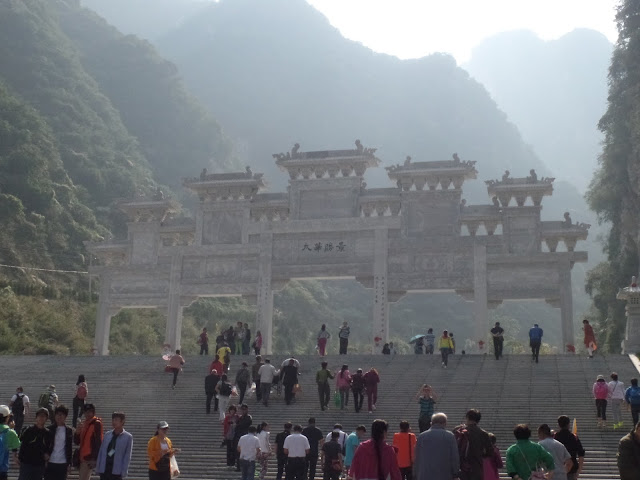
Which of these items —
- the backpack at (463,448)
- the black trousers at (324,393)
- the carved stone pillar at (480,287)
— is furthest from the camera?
the carved stone pillar at (480,287)

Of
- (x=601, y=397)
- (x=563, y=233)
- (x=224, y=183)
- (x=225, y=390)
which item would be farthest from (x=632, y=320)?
(x=224, y=183)

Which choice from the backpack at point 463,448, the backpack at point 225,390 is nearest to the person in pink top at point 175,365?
the backpack at point 225,390

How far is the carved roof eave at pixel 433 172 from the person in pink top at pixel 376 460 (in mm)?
16616

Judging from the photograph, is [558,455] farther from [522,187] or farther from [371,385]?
[522,187]

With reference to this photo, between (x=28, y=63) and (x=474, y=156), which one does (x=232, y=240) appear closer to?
(x=28, y=63)

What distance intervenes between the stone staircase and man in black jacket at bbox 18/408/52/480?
3.66 meters

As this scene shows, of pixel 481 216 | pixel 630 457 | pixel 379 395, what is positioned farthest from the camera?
pixel 481 216

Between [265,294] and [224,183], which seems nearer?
[265,294]

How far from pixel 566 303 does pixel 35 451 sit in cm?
1656

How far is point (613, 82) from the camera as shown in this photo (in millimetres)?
33625

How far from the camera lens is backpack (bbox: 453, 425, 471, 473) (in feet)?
21.6

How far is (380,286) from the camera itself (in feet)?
73.6

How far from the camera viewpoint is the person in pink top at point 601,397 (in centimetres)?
1191

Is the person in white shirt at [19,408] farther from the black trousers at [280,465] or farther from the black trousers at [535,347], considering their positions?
the black trousers at [535,347]
